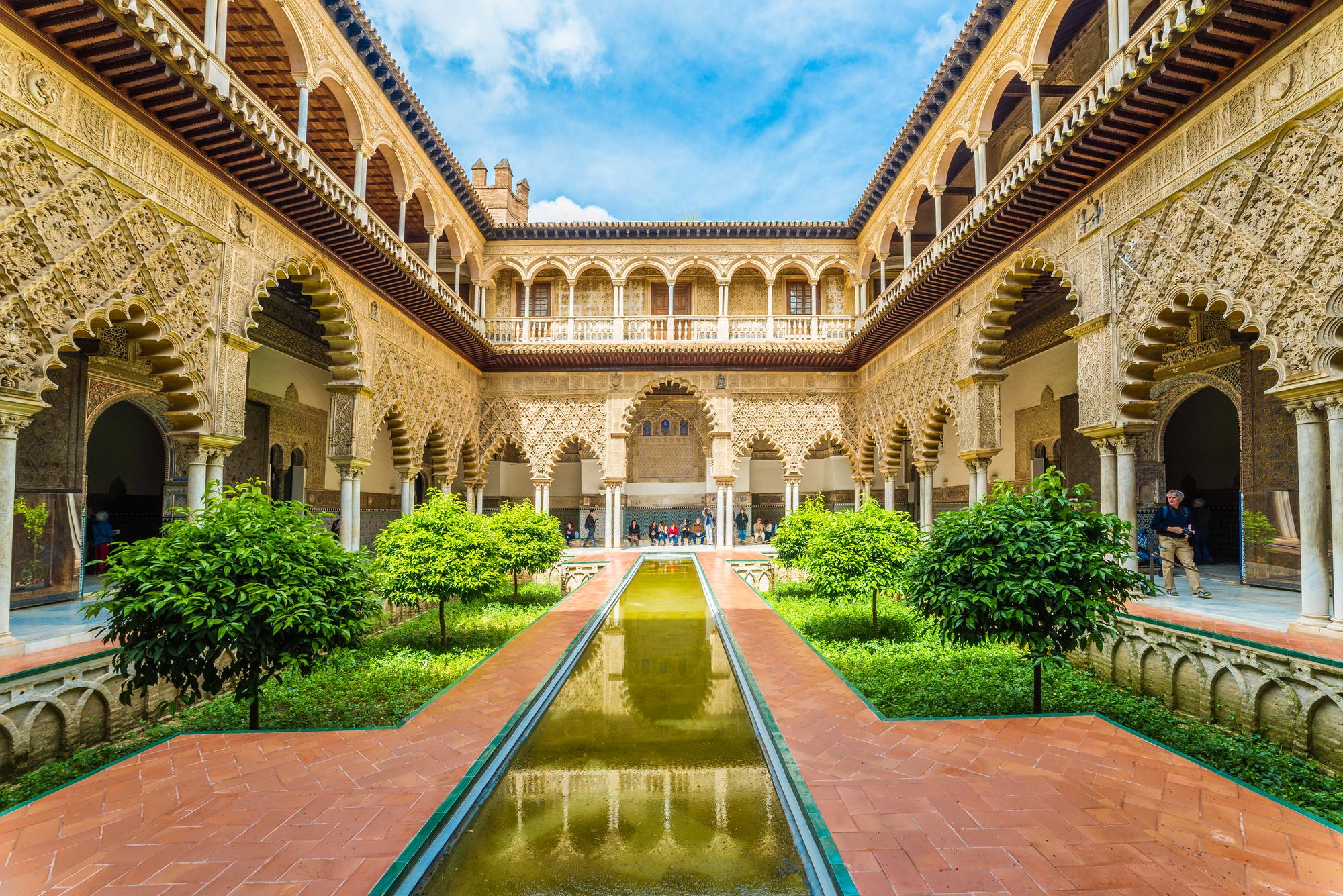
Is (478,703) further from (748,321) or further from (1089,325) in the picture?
(748,321)

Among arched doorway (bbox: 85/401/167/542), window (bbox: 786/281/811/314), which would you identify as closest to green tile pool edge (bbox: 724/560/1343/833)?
arched doorway (bbox: 85/401/167/542)

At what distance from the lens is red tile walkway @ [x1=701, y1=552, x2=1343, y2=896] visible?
100 inches

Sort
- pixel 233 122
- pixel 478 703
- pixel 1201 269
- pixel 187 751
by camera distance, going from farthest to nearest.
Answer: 1. pixel 233 122
2. pixel 1201 269
3. pixel 478 703
4. pixel 187 751

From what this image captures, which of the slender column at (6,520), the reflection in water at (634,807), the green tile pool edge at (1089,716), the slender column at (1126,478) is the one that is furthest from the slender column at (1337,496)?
the slender column at (6,520)

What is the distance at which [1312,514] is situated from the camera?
18.0 ft

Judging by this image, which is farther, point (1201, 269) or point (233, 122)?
point (233, 122)

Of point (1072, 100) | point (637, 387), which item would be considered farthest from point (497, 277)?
point (1072, 100)

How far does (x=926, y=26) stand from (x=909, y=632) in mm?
13053

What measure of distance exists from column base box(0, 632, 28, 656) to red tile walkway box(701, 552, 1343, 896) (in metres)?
6.06

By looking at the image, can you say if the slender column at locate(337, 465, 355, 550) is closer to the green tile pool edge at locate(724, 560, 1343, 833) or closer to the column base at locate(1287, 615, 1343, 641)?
the green tile pool edge at locate(724, 560, 1343, 833)

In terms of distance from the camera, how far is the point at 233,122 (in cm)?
693

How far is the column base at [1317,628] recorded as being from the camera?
5.05 metres

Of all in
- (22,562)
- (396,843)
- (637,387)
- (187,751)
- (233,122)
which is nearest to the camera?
(396,843)

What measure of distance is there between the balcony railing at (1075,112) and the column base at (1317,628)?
16.5 ft
